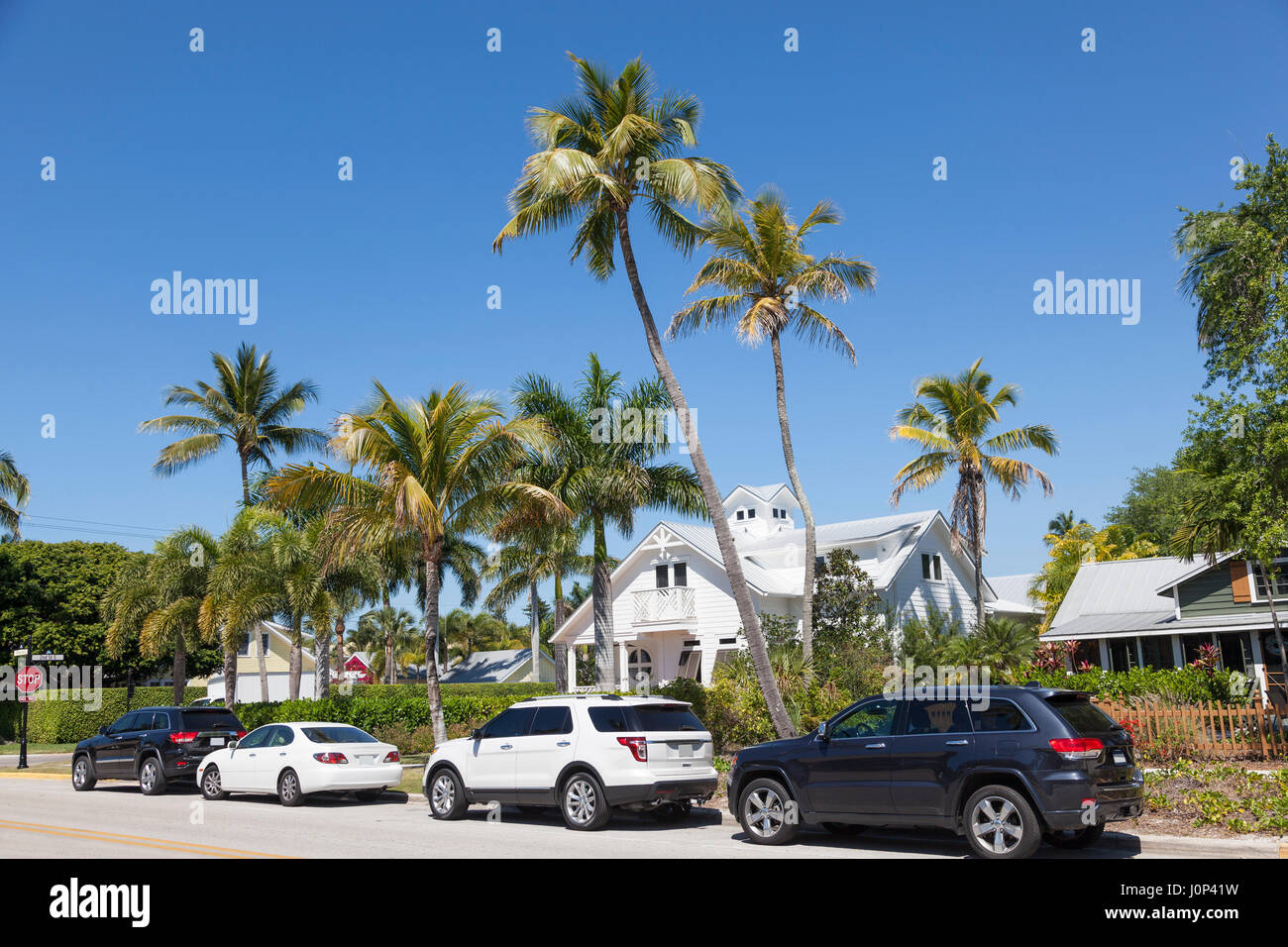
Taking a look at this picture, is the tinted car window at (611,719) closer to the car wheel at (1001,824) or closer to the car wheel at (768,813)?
the car wheel at (768,813)

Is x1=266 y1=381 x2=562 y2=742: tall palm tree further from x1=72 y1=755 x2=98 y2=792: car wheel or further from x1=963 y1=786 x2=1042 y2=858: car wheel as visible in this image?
x1=963 y1=786 x2=1042 y2=858: car wheel

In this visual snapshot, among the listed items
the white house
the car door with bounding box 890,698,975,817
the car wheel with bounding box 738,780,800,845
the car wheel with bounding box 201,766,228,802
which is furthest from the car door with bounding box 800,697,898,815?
the white house

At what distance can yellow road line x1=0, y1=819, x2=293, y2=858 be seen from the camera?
10922 mm

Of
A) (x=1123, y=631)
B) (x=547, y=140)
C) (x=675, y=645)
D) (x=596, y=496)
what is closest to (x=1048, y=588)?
(x=1123, y=631)

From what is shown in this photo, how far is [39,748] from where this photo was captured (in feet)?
120

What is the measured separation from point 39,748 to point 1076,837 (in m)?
→ 37.4

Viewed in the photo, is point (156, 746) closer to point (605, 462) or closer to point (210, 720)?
point (210, 720)

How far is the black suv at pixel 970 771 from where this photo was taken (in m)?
9.26

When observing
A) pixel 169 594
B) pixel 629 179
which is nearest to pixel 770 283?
pixel 629 179

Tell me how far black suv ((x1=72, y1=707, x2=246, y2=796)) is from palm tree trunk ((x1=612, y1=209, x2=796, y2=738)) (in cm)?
1030

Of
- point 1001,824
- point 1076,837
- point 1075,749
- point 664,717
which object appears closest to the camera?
point 1075,749

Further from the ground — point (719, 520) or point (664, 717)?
point (719, 520)
